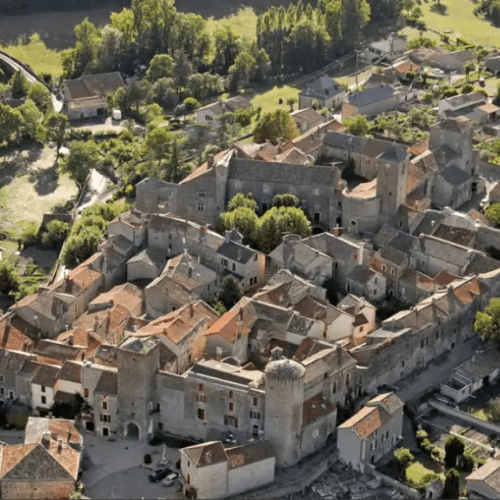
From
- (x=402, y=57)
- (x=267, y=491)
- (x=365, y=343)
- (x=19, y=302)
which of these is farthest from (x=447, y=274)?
(x=402, y=57)

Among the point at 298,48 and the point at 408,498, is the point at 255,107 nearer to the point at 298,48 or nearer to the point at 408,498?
the point at 298,48

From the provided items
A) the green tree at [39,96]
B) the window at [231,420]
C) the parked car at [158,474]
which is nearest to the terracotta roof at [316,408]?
the window at [231,420]

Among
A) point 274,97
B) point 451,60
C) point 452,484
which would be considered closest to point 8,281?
point 452,484

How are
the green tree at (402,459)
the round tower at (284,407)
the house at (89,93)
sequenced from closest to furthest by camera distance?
the round tower at (284,407) < the green tree at (402,459) < the house at (89,93)

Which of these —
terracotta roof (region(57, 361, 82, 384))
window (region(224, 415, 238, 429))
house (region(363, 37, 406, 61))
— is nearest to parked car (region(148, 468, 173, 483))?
window (region(224, 415, 238, 429))

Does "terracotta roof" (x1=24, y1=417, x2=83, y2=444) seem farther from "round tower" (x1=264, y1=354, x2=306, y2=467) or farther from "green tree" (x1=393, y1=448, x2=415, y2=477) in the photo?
"green tree" (x1=393, y1=448, x2=415, y2=477)

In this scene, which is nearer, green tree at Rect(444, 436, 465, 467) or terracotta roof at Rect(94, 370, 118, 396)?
green tree at Rect(444, 436, 465, 467)

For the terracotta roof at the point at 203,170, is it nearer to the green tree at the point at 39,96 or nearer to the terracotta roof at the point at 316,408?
the terracotta roof at the point at 316,408
